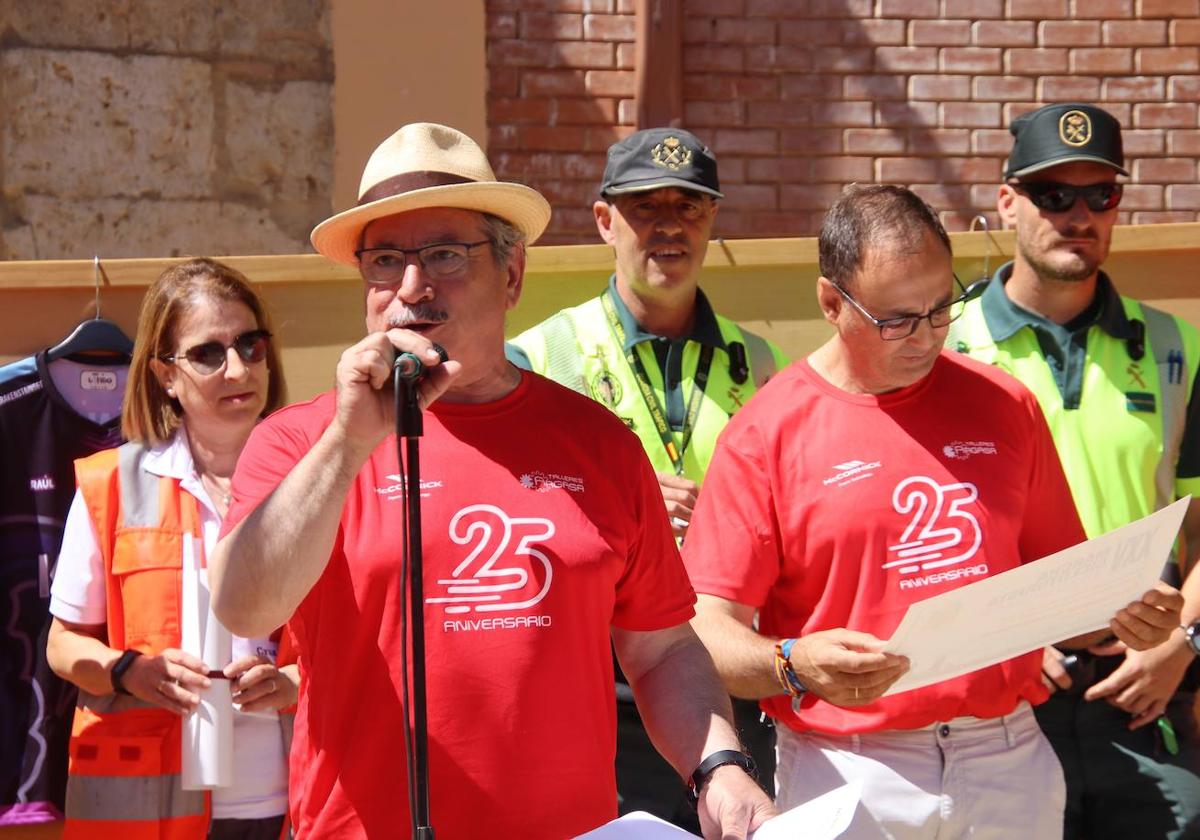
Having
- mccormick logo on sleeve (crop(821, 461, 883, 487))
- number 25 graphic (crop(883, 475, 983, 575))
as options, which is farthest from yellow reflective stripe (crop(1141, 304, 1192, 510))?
mccormick logo on sleeve (crop(821, 461, 883, 487))

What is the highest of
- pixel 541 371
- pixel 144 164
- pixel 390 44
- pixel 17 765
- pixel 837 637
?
pixel 390 44

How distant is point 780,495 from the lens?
3.24m

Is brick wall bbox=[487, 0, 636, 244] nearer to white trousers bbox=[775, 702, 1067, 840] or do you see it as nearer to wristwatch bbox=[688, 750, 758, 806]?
white trousers bbox=[775, 702, 1067, 840]

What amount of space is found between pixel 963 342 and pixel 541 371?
113 centimetres

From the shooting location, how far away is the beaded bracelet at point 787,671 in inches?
122

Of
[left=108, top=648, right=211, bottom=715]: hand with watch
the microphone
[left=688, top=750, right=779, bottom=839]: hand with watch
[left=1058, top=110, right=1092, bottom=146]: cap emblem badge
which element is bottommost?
[left=108, top=648, right=211, bottom=715]: hand with watch

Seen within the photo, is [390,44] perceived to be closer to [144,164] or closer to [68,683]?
[144,164]

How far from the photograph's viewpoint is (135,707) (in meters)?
3.55

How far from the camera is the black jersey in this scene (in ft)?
12.8

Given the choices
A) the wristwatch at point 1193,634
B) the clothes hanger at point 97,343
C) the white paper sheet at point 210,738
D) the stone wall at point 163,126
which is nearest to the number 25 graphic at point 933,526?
the wristwatch at point 1193,634

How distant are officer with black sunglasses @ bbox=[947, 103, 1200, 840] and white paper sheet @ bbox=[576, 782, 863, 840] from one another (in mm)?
1729

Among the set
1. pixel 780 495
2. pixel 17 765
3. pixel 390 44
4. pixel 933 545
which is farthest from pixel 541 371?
pixel 390 44

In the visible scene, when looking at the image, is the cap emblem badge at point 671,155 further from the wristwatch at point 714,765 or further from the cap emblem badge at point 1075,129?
the wristwatch at point 714,765

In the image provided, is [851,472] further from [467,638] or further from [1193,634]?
[467,638]
